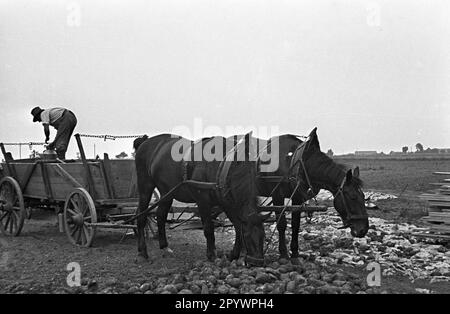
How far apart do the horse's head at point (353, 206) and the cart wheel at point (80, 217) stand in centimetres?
419

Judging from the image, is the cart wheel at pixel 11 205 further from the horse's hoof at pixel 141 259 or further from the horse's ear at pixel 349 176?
the horse's ear at pixel 349 176

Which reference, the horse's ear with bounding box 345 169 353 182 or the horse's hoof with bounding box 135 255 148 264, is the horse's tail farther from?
the horse's ear with bounding box 345 169 353 182

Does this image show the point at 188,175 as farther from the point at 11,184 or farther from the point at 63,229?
the point at 11,184

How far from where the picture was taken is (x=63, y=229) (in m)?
8.71

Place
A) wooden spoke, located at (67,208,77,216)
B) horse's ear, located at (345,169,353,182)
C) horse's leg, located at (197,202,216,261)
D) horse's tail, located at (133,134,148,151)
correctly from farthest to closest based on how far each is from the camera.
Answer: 1. horse's tail, located at (133,134,148,151)
2. wooden spoke, located at (67,208,77,216)
3. horse's leg, located at (197,202,216,261)
4. horse's ear, located at (345,169,353,182)

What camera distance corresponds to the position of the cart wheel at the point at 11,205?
9.58 m

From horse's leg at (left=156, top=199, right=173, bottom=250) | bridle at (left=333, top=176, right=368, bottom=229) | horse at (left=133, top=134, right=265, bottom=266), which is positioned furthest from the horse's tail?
bridle at (left=333, top=176, right=368, bottom=229)

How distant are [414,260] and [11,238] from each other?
7845mm

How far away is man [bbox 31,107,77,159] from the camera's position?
9.86 m

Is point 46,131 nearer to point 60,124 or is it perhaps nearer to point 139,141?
point 60,124

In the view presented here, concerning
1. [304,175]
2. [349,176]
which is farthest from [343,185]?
[304,175]

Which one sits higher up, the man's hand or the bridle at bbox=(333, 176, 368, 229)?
the man's hand

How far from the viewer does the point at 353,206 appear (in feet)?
21.2
